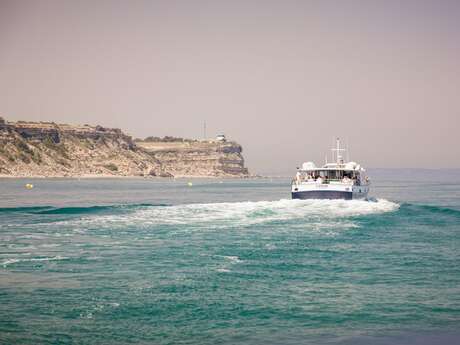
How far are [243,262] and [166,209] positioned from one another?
36659 millimetres

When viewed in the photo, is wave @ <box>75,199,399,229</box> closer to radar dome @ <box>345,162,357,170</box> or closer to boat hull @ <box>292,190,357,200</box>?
boat hull @ <box>292,190,357,200</box>

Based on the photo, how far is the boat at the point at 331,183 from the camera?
72062mm

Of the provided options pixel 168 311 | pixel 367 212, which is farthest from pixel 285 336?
pixel 367 212

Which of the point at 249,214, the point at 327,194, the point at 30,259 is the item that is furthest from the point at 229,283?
the point at 327,194

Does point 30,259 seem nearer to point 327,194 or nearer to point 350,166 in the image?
point 327,194

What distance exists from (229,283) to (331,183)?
48.8 meters

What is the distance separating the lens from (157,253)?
3584cm

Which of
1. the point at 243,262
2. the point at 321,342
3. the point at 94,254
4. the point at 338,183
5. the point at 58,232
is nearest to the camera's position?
the point at 321,342

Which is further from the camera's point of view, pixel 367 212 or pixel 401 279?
pixel 367 212

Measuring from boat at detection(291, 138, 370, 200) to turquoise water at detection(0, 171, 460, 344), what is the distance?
2034cm

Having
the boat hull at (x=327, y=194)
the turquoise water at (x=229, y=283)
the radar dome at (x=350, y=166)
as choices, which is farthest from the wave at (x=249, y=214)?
the radar dome at (x=350, y=166)

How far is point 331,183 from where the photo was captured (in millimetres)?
74125

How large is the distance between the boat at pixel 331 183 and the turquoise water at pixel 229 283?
20.3m

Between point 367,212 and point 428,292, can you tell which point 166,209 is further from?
point 428,292
